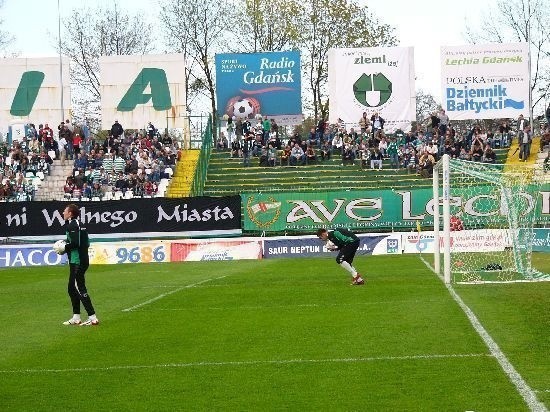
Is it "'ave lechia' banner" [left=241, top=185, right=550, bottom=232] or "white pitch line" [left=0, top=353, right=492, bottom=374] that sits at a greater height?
"'ave lechia' banner" [left=241, top=185, right=550, bottom=232]

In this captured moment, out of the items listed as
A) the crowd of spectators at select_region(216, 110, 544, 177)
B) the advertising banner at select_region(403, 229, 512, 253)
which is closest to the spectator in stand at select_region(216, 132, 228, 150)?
the crowd of spectators at select_region(216, 110, 544, 177)

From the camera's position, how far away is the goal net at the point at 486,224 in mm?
26141

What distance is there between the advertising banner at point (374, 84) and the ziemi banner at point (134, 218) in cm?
1149

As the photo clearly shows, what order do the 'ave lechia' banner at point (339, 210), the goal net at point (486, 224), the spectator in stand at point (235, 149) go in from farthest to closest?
the spectator in stand at point (235, 149) → the 'ave lechia' banner at point (339, 210) → the goal net at point (486, 224)

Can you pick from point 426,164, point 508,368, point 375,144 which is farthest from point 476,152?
point 508,368

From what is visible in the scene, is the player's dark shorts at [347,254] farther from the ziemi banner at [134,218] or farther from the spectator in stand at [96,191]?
the spectator in stand at [96,191]

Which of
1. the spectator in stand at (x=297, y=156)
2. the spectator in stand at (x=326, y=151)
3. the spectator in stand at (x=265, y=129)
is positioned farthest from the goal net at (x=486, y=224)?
the spectator in stand at (x=265, y=129)

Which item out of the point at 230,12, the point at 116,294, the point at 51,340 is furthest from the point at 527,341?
the point at 230,12

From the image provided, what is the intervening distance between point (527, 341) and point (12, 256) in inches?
1212

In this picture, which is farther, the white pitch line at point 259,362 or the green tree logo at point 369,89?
the green tree logo at point 369,89

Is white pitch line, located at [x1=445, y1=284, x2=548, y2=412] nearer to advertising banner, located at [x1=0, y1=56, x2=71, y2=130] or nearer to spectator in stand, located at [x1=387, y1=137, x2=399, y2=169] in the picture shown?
spectator in stand, located at [x1=387, y1=137, x2=399, y2=169]

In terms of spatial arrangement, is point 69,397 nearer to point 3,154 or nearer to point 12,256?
point 12,256

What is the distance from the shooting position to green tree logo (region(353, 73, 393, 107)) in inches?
2079

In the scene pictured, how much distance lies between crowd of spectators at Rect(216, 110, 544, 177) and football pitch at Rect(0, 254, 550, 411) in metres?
23.7
